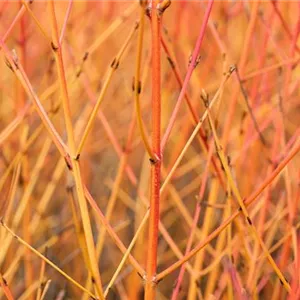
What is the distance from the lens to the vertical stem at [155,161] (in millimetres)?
684

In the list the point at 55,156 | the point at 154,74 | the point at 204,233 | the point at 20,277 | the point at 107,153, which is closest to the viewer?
the point at 154,74

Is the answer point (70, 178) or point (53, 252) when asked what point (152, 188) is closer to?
point (70, 178)

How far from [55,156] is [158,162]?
1.51m

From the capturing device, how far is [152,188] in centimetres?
77

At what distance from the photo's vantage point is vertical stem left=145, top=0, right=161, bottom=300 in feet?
2.24

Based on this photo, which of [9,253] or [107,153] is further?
[107,153]

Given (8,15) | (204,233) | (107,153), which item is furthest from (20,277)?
(8,15)

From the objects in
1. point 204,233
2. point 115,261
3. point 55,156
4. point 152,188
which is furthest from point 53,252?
point 152,188

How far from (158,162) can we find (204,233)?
1.33 ft

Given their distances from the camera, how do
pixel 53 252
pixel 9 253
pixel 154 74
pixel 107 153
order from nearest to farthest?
pixel 154 74
pixel 9 253
pixel 53 252
pixel 107 153

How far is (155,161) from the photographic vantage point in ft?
2.50

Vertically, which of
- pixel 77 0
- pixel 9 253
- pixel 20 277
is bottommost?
pixel 20 277

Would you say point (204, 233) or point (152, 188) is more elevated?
point (152, 188)

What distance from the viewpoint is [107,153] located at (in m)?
2.65
